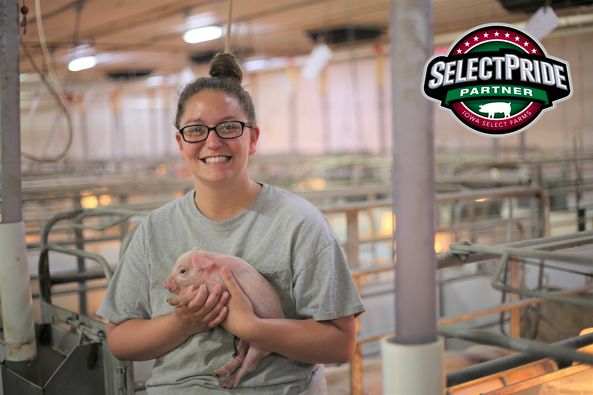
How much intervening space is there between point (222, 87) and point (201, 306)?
1.62 ft

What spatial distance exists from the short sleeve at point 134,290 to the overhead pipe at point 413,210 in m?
0.66

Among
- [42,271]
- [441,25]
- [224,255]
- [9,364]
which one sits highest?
[441,25]

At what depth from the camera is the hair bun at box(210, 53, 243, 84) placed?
1683mm

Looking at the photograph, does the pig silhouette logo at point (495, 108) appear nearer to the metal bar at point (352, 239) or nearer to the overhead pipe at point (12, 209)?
the overhead pipe at point (12, 209)

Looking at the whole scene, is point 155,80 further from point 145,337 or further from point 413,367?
point 413,367

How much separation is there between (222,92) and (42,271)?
62.2 inches

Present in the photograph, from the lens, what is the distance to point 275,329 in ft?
4.75

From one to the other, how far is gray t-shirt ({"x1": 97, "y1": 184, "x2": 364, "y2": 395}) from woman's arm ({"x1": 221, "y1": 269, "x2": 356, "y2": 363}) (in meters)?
0.03

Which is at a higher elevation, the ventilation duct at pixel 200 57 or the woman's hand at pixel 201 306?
the ventilation duct at pixel 200 57

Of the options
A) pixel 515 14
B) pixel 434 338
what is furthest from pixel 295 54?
pixel 434 338

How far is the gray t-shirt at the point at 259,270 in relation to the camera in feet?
4.93

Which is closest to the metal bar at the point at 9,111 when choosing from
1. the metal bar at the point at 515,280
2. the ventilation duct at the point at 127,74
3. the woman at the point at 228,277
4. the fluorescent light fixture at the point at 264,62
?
the woman at the point at 228,277

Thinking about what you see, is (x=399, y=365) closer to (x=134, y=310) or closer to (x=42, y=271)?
(x=134, y=310)

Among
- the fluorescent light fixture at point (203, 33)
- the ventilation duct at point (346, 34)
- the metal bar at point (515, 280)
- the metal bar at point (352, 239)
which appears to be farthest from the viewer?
the ventilation duct at point (346, 34)
